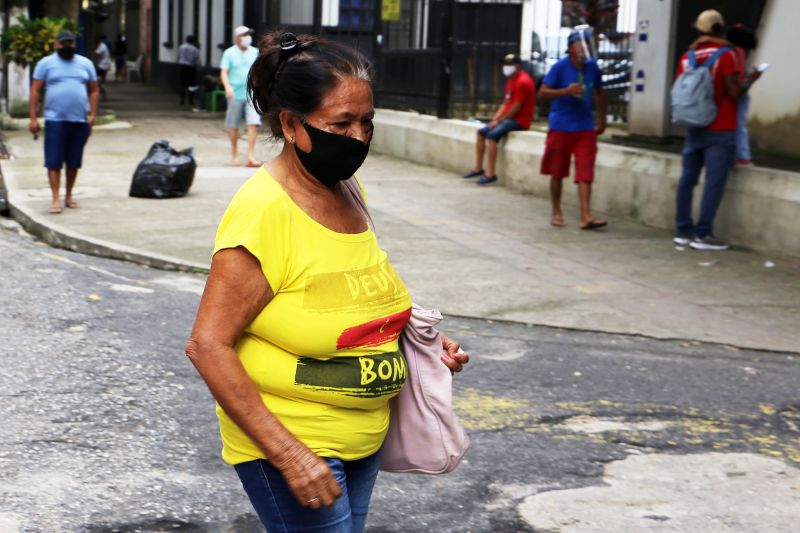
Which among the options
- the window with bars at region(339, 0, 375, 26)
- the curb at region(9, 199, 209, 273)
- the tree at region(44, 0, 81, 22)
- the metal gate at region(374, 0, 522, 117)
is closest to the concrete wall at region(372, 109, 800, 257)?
the metal gate at region(374, 0, 522, 117)

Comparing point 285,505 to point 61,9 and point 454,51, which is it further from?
point 61,9

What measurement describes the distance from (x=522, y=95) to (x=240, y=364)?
38.8 feet

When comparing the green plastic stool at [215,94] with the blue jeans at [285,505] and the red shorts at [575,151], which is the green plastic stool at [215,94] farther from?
the blue jeans at [285,505]

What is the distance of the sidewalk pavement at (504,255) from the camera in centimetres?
775

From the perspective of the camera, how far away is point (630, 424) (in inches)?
216

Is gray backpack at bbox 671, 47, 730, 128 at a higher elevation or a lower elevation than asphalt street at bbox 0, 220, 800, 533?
higher

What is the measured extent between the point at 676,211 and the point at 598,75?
1.40 meters

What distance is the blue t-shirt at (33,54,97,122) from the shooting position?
1092 cm

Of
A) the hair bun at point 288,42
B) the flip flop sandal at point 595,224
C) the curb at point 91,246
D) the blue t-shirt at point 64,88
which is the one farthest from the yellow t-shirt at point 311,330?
the blue t-shirt at point 64,88

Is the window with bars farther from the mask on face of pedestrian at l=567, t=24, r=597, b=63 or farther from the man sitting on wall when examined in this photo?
the mask on face of pedestrian at l=567, t=24, r=597, b=63

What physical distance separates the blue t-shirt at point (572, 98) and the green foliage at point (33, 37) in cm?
1145

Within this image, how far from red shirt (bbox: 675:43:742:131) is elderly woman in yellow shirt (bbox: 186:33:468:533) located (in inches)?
293

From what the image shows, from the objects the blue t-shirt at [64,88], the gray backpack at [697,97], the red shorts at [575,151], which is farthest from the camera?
the blue t-shirt at [64,88]

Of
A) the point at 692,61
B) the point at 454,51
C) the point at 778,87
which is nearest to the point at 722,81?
the point at 692,61
